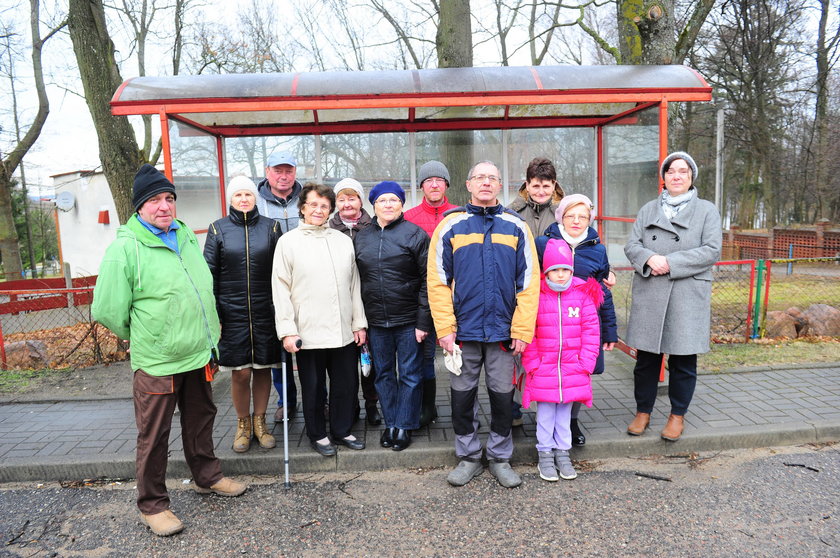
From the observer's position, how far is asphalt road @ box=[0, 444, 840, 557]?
280 centimetres

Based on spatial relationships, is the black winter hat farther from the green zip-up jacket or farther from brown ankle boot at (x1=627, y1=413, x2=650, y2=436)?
brown ankle boot at (x1=627, y1=413, x2=650, y2=436)

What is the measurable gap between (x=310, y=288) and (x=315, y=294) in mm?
48

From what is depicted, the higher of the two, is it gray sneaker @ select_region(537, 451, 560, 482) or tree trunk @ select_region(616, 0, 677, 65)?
tree trunk @ select_region(616, 0, 677, 65)

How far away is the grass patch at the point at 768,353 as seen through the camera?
5.56 m

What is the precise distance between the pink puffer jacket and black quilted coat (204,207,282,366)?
172cm

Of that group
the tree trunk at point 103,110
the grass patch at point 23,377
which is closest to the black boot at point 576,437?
the grass patch at point 23,377

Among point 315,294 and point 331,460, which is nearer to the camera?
point 315,294

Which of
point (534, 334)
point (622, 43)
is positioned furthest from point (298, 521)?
point (622, 43)

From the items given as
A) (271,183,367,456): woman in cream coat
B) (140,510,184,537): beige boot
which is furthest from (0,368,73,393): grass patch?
(271,183,367,456): woman in cream coat

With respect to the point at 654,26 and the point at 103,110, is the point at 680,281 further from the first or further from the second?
the point at 103,110

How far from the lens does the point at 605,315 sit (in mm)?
3613

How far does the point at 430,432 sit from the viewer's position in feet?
13.1

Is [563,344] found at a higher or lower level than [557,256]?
lower

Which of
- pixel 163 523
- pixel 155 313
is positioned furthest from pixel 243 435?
pixel 155 313
